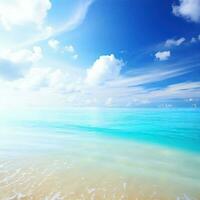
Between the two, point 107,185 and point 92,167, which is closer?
point 107,185

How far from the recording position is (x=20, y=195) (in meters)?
8.52

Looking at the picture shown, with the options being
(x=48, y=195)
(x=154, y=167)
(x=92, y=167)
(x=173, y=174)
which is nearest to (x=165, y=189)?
(x=173, y=174)

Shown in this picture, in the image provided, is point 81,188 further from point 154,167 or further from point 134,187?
point 154,167

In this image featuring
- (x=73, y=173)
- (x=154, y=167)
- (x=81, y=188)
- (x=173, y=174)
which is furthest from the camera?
(x=154, y=167)

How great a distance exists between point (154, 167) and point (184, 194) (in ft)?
14.4

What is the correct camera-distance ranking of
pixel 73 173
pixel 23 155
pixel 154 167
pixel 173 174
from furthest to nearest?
pixel 23 155 < pixel 154 167 < pixel 173 174 < pixel 73 173

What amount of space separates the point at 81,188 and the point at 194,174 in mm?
7923

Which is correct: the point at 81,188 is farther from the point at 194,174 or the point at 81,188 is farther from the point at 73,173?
the point at 194,174

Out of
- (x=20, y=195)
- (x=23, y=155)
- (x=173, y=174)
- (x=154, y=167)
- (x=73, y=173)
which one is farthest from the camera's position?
(x=23, y=155)

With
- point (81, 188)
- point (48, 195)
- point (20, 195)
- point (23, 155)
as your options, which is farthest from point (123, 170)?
point (23, 155)

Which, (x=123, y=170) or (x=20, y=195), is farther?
(x=123, y=170)

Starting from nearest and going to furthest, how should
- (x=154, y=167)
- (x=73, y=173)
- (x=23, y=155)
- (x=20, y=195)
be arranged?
(x=20, y=195) < (x=73, y=173) < (x=154, y=167) < (x=23, y=155)

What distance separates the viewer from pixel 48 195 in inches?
346

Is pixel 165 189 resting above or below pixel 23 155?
below
